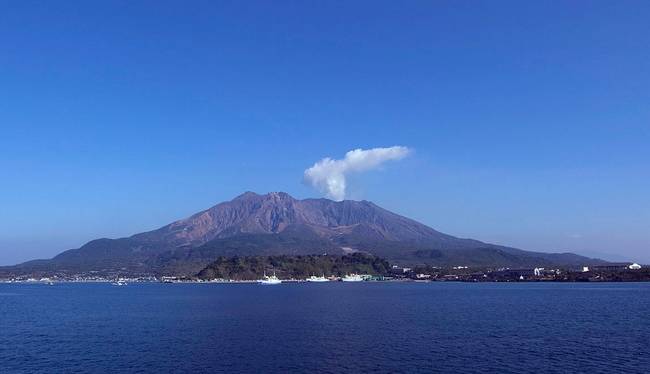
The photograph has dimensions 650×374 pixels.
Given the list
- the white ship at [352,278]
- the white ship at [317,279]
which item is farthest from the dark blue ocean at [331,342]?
the white ship at [352,278]

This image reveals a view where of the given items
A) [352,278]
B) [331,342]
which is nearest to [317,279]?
[352,278]

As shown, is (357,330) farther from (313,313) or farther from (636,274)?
(636,274)

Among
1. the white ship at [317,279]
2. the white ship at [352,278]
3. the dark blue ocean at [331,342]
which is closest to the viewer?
the dark blue ocean at [331,342]

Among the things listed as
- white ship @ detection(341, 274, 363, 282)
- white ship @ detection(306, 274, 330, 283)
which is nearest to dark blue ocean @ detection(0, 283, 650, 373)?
white ship @ detection(306, 274, 330, 283)

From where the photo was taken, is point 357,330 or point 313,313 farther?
point 313,313

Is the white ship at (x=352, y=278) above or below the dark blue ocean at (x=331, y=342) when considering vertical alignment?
above

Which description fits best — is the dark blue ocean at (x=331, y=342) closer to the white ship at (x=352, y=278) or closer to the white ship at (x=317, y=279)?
the white ship at (x=317, y=279)

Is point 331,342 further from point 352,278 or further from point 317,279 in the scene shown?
point 352,278

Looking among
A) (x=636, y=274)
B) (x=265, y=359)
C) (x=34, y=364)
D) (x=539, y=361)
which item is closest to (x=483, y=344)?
(x=539, y=361)

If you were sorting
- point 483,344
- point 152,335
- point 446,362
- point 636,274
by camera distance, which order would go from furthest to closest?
point 636,274 < point 152,335 < point 483,344 < point 446,362

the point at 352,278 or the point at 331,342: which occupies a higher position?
the point at 352,278

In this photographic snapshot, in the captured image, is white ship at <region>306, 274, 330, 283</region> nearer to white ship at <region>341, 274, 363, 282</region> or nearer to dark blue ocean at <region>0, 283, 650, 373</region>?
white ship at <region>341, 274, 363, 282</region>
